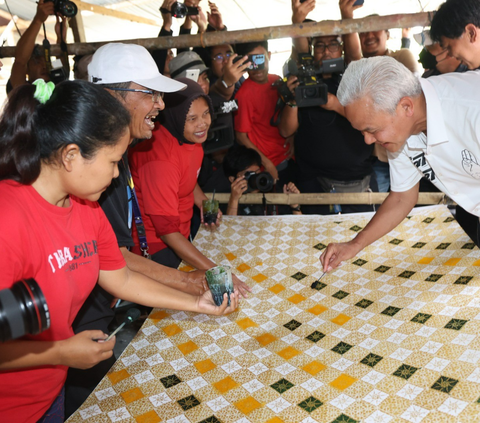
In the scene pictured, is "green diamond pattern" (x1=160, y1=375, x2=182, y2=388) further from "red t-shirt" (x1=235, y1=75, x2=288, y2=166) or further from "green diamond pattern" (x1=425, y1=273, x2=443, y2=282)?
"red t-shirt" (x1=235, y1=75, x2=288, y2=166)

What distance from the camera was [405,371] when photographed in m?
1.61

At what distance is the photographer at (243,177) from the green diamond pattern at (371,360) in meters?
1.65

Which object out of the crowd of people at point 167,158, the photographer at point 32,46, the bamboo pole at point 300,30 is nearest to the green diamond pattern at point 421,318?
the crowd of people at point 167,158

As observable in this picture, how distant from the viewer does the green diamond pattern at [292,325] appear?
2.00 m

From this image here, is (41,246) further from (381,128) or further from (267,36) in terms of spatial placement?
(267,36)

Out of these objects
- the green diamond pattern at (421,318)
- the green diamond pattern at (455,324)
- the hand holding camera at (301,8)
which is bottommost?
the green diamond pattern at (421,318)

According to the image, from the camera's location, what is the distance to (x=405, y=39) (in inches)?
172

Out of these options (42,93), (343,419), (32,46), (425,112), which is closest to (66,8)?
(32,46)

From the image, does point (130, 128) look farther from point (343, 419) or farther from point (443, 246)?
point (443, 246)

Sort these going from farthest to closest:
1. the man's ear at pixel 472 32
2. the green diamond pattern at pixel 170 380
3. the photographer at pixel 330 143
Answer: the photographer at pixel 330 143, the man's ear at pixel 472 32, the green diamond pattern at pixel 170 380

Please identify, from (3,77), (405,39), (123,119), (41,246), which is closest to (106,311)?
(41,246)

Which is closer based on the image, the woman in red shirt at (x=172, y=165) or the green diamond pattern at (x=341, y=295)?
the green diamond pattern at (x=341, y=295)

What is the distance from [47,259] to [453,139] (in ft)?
5.14

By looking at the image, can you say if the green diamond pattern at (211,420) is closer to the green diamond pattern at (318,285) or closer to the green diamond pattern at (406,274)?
the green diamond pattern at (318,285)
